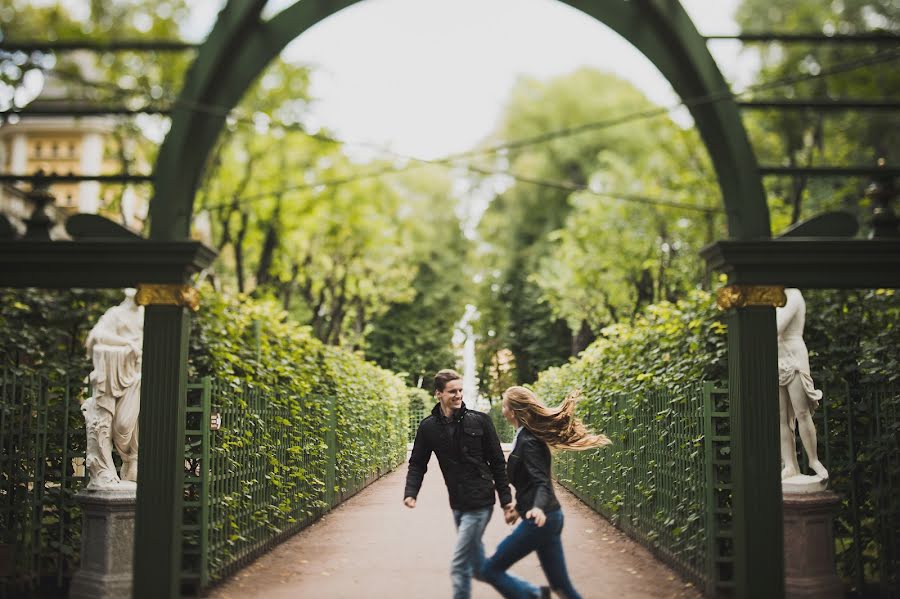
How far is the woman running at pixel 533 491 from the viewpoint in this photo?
6.17 metres

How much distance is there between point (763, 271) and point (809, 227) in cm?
55

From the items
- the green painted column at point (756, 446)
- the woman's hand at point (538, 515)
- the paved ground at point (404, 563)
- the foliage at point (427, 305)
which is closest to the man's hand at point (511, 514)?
the woman's hand at point (538, 515)

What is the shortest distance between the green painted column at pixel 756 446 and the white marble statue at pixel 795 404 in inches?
38.2

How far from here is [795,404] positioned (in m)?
8.45

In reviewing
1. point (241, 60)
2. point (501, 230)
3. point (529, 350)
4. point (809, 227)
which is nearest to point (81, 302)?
point (241, 60)

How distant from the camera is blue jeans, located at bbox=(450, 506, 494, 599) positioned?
637 cm

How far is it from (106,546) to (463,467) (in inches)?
138

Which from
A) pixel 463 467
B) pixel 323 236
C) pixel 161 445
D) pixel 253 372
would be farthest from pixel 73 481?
pixel 323 236

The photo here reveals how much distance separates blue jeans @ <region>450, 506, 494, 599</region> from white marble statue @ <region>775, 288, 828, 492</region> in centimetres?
325

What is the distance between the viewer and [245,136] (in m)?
24.8

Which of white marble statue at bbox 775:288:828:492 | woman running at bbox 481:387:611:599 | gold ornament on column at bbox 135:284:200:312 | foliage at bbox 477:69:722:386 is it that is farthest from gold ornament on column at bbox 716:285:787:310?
foliage at bbox 477:69:722:386

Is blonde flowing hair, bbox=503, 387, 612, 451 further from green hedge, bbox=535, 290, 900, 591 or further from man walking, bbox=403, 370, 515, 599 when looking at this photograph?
green hedge, bbox=535, 290, 900, 591

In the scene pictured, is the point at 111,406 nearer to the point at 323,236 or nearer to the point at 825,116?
the point at 323,236

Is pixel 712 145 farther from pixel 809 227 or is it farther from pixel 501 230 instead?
pixel 501 230
